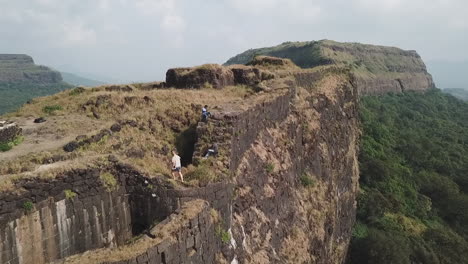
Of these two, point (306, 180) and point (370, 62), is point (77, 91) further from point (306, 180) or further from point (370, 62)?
point (370, 62)

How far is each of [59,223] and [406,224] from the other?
114 ft

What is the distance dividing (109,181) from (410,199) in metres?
39.8

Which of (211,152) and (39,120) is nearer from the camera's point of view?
(211,152)

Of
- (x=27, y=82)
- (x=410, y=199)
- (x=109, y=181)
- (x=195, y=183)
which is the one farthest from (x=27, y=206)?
(x=27, y=82)

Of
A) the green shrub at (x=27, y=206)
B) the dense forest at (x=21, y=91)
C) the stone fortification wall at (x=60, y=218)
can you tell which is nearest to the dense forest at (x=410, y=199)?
the stone fortification wall at (x=60, y=218)

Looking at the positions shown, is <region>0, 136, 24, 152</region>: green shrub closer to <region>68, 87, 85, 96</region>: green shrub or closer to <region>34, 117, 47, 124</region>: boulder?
<region>34, 117, 47, 124</region>: boulder

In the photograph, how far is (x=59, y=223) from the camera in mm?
10148

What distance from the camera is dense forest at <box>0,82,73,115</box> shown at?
135 meters

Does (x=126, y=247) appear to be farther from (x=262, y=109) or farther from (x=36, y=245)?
(x=262, y=109)

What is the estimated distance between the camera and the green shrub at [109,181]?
36.9ft

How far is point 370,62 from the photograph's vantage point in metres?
130

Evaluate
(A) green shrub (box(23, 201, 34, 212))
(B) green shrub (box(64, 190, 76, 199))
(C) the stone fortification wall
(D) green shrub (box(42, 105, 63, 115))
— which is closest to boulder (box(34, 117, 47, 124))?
(D) green shrub (box(42, 105, 63, 115))

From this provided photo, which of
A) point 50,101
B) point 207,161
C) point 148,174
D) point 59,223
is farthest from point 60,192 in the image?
point 50,101

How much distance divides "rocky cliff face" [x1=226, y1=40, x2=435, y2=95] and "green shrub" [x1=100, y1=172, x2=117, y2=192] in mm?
91005
